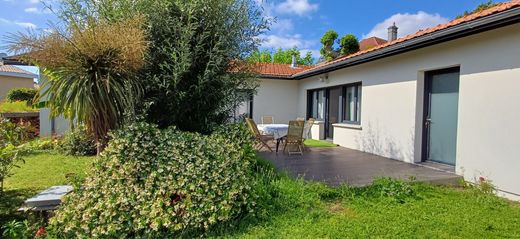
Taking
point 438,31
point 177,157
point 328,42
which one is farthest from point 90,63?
point 328,42

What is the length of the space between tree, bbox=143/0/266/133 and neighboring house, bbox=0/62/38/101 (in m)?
22.2

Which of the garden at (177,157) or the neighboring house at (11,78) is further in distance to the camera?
the neighboring house at (11,78)

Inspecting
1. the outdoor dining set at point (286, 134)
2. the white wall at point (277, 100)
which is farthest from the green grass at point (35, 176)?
the white wall at point (277, 100)

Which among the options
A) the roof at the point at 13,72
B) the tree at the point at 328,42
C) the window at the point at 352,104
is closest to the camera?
the window at the point at 352,104

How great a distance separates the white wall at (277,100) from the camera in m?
17.0

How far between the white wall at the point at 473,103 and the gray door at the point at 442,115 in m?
0.24

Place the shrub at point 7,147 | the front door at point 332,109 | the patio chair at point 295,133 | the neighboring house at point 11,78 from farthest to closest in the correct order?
the neighboring house at point 11,78
the front door at point 332,109
the patio chair at point 295,133
the shrub at point 7,147

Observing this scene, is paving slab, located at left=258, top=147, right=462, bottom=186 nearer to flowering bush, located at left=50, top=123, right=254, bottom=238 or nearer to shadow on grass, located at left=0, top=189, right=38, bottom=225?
flowering bush, located at left=50, top=123, right=254, bottom=238

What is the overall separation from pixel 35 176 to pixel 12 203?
2056mm

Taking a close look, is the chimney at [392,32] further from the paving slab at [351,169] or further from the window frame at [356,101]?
the paving slab at [351,169]

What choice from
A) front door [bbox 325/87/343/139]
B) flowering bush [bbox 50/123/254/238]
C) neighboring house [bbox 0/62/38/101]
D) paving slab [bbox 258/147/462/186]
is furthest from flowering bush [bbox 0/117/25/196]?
neighboring house [bbox 0/62/38/101]

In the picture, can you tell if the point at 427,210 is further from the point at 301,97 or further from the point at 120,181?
the point at 301,97

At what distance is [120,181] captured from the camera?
4.22m

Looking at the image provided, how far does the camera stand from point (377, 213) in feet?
15.4
